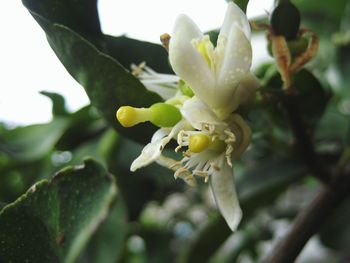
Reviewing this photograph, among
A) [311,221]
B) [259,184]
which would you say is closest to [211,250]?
[259,184]

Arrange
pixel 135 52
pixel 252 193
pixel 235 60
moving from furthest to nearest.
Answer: pixel 252 193 < pixel 135 52 < pixel 235 60

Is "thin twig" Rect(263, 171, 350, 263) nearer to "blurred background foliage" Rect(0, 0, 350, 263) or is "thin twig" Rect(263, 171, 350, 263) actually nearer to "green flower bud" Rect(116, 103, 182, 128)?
"blurred background foliage" Rect(0, 0, 350, 263)

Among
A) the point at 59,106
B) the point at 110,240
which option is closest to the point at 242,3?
the point at 110,240

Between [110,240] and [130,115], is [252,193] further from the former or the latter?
[130,115]

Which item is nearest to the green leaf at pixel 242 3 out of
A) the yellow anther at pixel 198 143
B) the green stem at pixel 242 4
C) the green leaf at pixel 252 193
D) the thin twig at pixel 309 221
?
the green stem at pixel 242 4

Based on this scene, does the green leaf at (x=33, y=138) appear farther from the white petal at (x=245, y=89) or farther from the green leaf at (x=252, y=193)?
the white petal at (x=245, y=89)

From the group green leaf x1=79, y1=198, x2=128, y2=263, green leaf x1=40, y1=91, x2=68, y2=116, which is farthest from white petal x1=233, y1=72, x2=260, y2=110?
green leaf x1=40, y1=91, x2=68, y2=116
